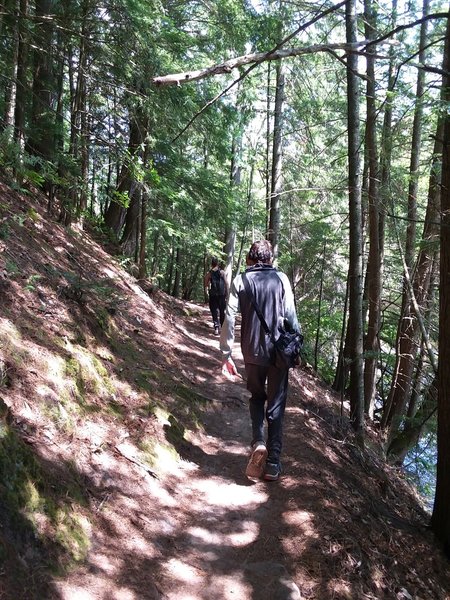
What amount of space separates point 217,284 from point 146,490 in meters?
7.68

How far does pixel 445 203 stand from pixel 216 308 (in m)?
7.79

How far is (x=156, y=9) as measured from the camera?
936cm

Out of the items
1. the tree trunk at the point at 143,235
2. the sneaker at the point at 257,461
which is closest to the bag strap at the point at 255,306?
the sneaker at the point at 257,461

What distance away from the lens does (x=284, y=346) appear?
4.35 meters

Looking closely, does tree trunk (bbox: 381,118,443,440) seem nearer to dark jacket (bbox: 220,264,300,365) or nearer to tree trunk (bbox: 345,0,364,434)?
tree trunk (bbox: 345,0,364,434)

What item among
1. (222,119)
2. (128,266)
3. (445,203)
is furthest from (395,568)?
(128,266)

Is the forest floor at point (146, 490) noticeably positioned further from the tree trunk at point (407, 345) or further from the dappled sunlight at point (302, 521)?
the tree trunk at point (407, 345)

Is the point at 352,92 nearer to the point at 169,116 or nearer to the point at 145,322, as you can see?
the point at 169,116

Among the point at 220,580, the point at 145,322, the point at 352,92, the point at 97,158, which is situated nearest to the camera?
the point at 220,580

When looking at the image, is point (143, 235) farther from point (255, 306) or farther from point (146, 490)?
point (146, 490)

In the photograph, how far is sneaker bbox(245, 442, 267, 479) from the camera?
14.8 ft

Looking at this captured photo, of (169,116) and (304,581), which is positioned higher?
(169,116)

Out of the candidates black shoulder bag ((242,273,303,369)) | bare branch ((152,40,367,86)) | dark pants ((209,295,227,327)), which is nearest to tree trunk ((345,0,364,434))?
black shoulder bag ((242,273,303,369))

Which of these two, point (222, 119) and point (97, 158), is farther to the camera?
point (222, 119)
